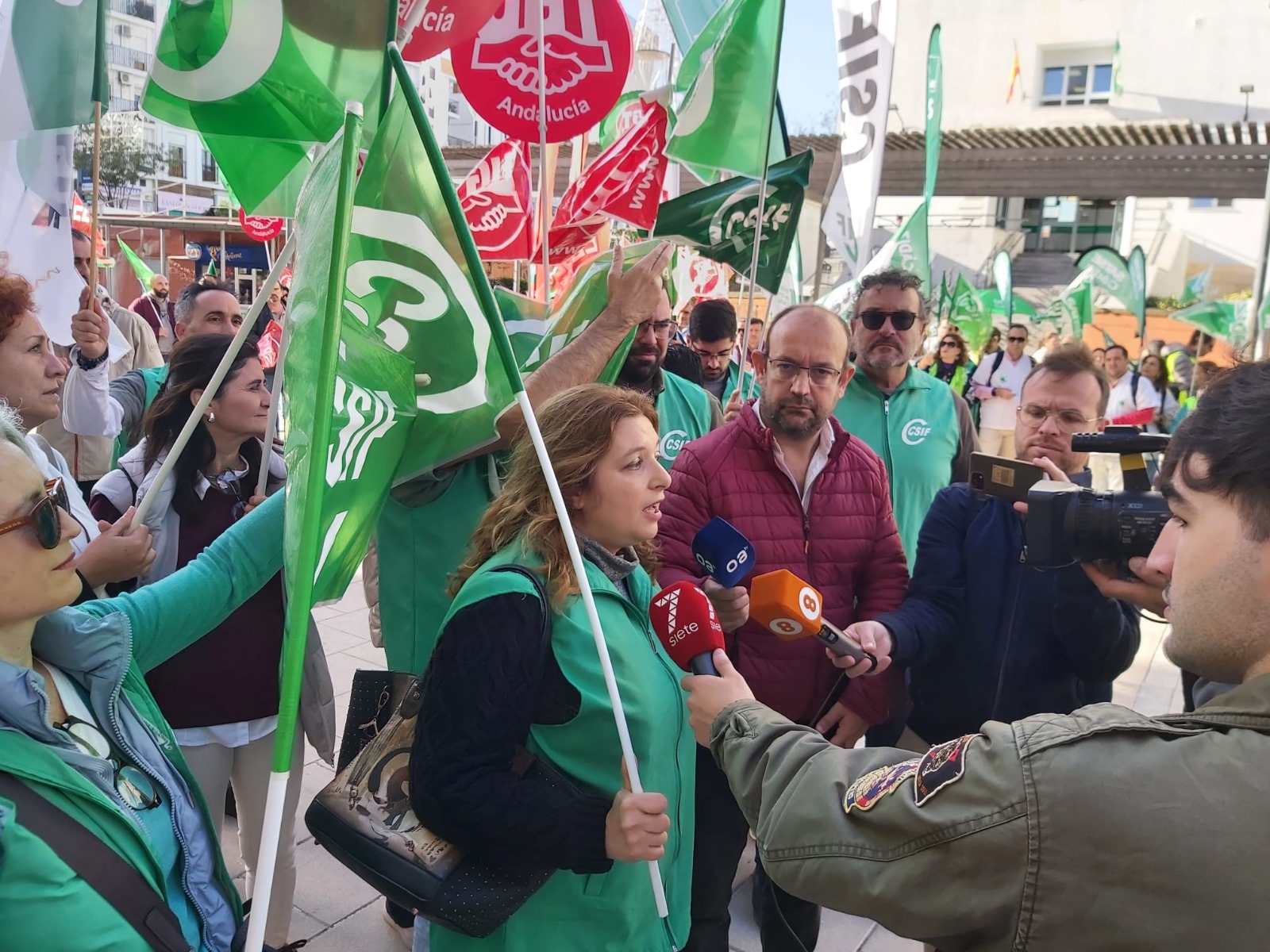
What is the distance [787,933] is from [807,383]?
1.64 meters

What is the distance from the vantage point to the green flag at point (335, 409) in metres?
1.41

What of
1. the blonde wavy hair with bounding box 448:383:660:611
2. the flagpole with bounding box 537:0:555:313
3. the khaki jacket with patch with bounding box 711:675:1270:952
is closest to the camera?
the khaki jacket with patch with bounding box 711:675:1270:952

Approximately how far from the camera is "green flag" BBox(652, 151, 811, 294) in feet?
12.6

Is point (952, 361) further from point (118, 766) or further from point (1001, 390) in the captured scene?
point (118, 766)

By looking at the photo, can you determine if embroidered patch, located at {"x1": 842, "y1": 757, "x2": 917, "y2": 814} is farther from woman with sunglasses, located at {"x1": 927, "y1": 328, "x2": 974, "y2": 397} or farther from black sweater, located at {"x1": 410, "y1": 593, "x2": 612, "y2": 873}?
woman with sunglasses, located at {"x1": 927, "y1": 328, "x2": 974, "y2": 397}

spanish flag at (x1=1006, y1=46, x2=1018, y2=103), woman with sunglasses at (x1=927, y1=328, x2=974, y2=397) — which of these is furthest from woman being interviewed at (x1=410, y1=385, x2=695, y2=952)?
spanish flag at (x1=1006, y1=46, x2=1018, y2=103)

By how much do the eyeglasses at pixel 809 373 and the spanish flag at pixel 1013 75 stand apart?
3071cm

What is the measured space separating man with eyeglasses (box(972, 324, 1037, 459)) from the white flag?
18.2ft

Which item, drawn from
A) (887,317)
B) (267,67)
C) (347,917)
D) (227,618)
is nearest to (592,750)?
(227,618)

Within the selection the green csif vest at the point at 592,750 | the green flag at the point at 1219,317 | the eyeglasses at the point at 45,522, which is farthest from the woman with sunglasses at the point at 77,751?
the green flag at the point at 1219,317

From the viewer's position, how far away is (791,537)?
2598 mm

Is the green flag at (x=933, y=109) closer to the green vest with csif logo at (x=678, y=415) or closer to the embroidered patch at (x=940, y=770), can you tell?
the green vest with csif logo at (x=678, y=415)

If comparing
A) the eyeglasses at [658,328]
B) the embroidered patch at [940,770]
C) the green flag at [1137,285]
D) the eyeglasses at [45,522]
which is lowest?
the embroidered patch at [940,770]

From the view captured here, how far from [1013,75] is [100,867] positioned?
3293cm
